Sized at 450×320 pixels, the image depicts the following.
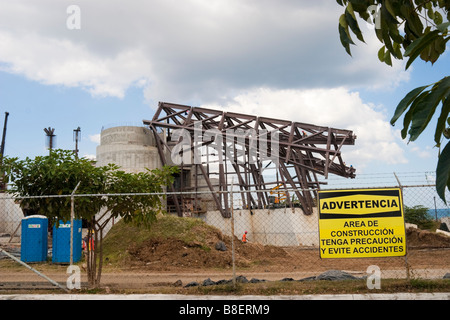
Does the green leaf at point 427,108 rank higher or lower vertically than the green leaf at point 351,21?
lower

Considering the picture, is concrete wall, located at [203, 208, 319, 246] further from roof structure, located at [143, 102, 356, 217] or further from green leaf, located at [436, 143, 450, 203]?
green leaf, located at [436, 143, 450, 203]

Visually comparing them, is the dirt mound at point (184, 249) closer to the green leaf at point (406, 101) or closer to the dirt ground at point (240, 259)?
the dirt ground at point (240, 259)

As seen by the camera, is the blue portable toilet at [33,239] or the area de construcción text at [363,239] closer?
the area de construcción text at [363,239]

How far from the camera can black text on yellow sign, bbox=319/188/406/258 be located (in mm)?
8047

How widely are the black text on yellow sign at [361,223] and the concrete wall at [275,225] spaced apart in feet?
60.7

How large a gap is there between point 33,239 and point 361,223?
15.1 meters

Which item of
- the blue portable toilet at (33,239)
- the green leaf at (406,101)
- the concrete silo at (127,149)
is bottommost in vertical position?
the blue portable toilet at (33,239)

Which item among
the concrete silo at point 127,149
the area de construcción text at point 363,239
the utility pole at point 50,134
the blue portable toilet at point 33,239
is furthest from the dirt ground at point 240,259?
the utility pole at point 50,134

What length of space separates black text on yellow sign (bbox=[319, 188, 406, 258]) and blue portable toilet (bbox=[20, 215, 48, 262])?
14.2 m

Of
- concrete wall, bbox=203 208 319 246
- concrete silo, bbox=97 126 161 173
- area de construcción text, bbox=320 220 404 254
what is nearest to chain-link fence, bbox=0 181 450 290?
concrete wall, bbox=203 208 319 246

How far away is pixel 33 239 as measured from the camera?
58.1 feet

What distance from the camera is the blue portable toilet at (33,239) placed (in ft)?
57.9

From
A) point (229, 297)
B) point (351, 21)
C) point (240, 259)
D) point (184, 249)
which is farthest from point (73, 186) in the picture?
point (240, 259)

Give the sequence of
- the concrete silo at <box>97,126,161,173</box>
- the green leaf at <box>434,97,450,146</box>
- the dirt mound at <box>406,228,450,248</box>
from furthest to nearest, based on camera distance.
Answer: the concrete silo at <box>97,126,161,173</box> → the dirt mound at <box>406,228,450,248</box> → the green leaf at <box>434,97,450,146</box>
